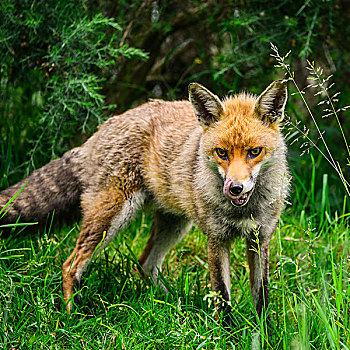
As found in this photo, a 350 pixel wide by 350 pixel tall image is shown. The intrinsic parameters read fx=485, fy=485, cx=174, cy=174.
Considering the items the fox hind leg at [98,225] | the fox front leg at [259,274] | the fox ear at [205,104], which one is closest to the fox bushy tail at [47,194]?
the fox hind leg at [98,225]

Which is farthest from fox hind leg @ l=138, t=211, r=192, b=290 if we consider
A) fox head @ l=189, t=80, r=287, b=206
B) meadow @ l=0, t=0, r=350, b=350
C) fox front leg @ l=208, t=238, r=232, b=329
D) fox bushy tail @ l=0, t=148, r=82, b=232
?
fox head @ l=189, t=80, r=287, b=206

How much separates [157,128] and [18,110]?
2.33 meters

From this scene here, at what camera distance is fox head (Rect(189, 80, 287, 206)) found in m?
3.47

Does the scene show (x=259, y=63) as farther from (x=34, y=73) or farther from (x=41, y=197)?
(x=41, y=197)

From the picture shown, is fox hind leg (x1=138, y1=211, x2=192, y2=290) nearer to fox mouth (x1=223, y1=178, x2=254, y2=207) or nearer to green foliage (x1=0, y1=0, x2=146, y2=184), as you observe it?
green foliage (x1=0, y1=0, x2=146, y2=184)

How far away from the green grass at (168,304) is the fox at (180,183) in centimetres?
19

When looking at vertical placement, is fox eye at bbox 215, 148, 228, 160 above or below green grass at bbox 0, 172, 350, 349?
above

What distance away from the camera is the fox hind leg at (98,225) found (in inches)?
170

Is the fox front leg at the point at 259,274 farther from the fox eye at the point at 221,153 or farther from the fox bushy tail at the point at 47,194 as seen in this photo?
the fox bushy tail at the point at 47,194

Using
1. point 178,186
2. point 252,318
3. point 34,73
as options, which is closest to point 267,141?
point 178,186

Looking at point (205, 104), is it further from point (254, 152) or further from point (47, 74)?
point (47, 74)

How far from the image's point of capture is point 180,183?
14.6 ft

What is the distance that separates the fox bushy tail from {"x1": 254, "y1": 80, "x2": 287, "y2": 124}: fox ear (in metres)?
1.91

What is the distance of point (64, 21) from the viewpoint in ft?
18.2
